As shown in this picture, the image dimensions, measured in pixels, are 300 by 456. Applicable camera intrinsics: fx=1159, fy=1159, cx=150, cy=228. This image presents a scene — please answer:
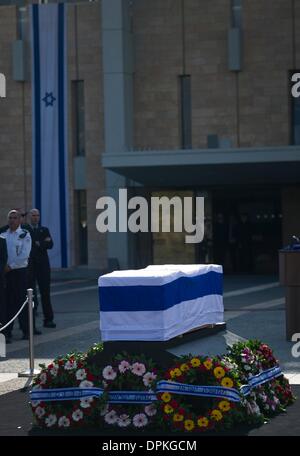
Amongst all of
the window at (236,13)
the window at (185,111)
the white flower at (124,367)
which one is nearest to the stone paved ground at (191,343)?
the white flower at (124,367)

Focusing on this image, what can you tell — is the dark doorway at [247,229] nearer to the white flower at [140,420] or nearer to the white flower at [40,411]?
the white flower at [40,411]

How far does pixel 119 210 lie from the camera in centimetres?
3472

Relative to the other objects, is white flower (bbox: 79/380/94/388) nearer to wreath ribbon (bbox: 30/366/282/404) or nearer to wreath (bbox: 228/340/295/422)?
wreath ribbon (bbox: 30/366/282/404)

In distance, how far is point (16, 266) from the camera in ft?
58.9

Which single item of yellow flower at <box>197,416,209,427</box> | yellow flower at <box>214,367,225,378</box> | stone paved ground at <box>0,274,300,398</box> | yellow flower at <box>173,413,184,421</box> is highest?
yellow flower at <box>214,367,225,378</box>

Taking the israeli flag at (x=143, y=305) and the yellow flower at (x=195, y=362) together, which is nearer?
the yellow flower at (x=195, y=362)

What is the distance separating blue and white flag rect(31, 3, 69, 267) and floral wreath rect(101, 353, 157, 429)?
24.0 m

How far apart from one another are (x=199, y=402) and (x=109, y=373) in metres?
0.87

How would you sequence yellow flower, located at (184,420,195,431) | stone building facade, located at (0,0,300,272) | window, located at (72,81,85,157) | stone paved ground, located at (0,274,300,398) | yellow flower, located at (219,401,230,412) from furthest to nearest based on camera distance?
1. window, located at (72,81,85,157)
2. stone building facade, located at (0,0,300,272)
3. stone paved ground, located at (0,274,300,398)
4. yellow flower, located at (219,401,230,412)
5. yellow flower, located at (184,420,195,431)

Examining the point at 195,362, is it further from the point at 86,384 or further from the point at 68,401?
the point at 68,401

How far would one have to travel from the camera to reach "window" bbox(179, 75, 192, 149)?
34.0 metres

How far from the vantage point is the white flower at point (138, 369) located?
1059 centimetres

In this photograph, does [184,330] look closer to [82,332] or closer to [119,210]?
[82,332]

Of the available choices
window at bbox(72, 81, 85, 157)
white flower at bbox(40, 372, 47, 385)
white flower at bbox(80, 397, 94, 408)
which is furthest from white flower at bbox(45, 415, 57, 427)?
window at bbox(72, 81, 85, 157)
